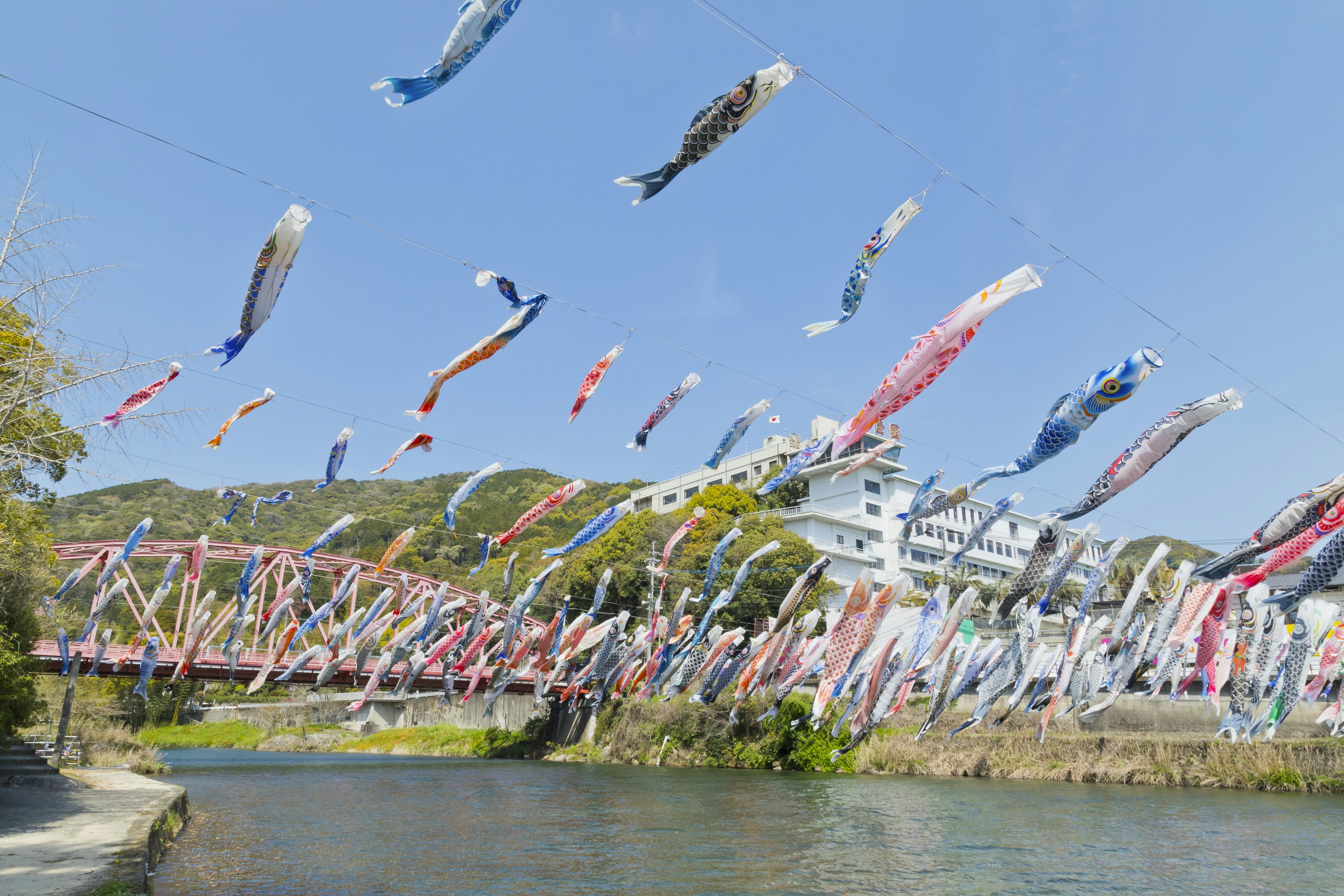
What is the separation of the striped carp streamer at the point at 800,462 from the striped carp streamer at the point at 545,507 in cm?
408

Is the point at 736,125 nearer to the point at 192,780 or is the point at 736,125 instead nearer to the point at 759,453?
the point at 192,780

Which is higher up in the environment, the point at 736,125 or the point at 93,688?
the point at 736,125

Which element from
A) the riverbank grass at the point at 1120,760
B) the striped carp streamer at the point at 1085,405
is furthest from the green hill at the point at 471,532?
the striped carp streamer at the point at 1085,405

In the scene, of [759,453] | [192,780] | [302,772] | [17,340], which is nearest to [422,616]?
[192,780]

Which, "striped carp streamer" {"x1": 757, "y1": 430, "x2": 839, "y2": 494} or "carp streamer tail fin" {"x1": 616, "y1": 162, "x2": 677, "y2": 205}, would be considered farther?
"striped carp streamer" {"x1": 757, "y1": 430, "x2": 839, "y2": 494}

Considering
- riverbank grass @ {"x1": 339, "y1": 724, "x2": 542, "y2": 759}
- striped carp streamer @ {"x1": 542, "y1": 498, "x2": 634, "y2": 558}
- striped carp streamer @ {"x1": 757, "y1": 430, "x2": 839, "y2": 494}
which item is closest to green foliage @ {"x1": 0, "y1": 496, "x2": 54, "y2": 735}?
striped carp streamer @ {"x1": 542, "y1": 498, "x2": 634, "y2": 558}

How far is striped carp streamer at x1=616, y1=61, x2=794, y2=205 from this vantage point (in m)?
6.76

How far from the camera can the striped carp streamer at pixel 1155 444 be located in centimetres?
827

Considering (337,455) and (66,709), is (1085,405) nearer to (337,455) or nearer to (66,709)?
(337,455)

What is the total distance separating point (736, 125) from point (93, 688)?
56273mm

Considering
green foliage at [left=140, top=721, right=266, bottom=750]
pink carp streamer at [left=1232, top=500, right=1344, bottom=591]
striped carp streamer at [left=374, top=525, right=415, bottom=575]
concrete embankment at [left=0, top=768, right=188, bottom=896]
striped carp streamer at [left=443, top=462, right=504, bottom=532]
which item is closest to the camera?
concrete embankment at [left=0, top=768, right=188, bottom=896]

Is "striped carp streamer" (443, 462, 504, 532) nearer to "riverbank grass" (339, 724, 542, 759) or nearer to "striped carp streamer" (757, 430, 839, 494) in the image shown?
"striped carp streamer" (757, 430, 839, 494)

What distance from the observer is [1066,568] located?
1273cm

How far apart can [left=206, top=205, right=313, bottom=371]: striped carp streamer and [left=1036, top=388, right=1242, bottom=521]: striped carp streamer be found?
28.6 ft
